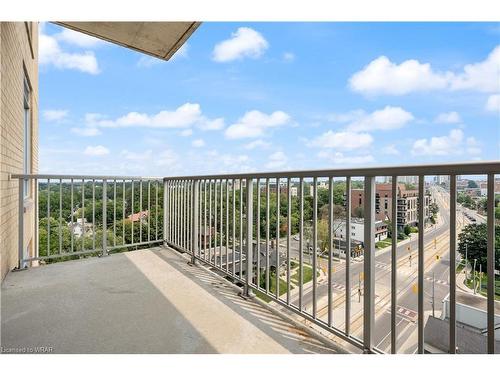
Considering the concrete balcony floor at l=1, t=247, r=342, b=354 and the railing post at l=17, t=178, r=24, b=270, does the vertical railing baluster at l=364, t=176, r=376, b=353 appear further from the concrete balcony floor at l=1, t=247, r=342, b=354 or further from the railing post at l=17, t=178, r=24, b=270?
the railing post at l=17, t=178, r=24, b=270

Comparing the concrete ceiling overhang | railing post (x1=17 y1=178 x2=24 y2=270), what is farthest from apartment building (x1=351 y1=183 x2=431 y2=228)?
railing post (x1=17 y1=178 x2=24 y2=270)

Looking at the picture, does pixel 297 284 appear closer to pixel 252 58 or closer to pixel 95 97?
pixel 95 97

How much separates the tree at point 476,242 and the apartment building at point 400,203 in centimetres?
16

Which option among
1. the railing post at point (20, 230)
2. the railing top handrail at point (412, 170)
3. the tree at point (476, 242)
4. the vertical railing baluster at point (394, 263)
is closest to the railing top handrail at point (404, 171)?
the railing top handrail at point (412, 170)

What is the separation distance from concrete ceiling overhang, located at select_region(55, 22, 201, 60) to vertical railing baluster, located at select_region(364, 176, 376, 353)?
224 centimetres

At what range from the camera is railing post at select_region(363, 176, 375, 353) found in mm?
1486

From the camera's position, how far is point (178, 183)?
384 cm

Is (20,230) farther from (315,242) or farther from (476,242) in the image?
(476,242)

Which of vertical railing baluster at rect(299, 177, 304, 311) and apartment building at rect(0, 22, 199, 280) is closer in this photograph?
vertical railing baluster at rect(299, 177, 304, 311)

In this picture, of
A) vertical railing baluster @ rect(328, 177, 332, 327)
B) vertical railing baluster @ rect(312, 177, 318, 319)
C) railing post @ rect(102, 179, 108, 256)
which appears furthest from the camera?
railing post @ rect(102, 179, 108, 256)

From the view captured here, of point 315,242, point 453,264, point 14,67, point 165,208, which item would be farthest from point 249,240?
point 14,67

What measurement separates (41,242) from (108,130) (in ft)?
49.2

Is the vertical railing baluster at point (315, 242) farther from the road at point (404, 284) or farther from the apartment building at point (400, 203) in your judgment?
the apartment building at point (400, 203)
